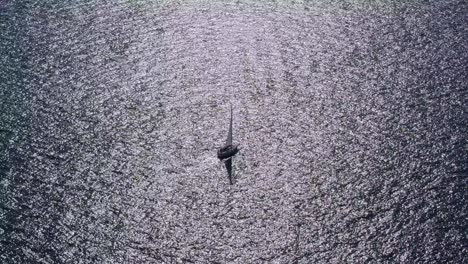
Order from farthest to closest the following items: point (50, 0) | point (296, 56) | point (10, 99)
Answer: point (50, 0), point (296, 56), point (10, 99)

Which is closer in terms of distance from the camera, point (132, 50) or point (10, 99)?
point (10, 99)

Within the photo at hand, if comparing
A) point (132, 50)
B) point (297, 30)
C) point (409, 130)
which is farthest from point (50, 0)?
point (409, 130)

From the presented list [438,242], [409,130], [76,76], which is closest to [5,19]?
[76,76]

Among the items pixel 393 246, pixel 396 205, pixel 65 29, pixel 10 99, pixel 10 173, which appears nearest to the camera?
pixel 393 246

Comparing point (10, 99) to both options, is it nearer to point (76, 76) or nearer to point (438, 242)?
point (76, 76)

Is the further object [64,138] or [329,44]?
[329,44]

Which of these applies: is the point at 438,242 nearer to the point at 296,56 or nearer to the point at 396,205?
the point at 396,205
